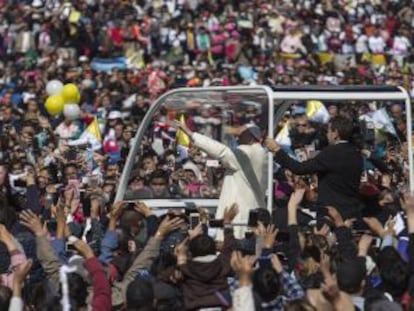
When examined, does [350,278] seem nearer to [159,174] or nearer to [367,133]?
[367,133]

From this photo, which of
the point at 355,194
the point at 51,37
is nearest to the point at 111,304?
the point at 355,194

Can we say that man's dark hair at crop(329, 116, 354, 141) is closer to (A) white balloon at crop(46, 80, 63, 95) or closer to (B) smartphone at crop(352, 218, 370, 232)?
(B) smartphone at crop(352, 218, 370, 232)

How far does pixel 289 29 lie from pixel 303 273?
A: 89.7 feet

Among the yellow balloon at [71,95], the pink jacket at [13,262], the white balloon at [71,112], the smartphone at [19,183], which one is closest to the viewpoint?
the pink jacket at [13,262]

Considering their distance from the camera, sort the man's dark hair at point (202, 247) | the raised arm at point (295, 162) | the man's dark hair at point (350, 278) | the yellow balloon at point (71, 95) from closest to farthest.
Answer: the man's dark hair at point (350, 278)
the man's dark hair at point (202, 247)
the raised arm at point (295, 162)
the yellow balloon at point (71, 95)

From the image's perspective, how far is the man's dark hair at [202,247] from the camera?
8.84 metres

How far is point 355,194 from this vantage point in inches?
442

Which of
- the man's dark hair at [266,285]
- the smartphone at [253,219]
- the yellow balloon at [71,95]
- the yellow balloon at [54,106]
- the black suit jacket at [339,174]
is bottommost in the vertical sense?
the yellow balloon at [54,106]

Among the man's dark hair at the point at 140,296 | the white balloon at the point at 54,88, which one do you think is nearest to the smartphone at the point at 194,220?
the man's dark hair at the point at 140,296

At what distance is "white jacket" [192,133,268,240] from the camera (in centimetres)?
1198

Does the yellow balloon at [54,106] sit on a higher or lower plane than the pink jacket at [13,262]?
lower

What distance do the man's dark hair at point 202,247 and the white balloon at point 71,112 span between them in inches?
460

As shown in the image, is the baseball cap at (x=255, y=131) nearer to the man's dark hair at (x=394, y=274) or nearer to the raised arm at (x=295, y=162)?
the raised arm at (x=295, y=162)

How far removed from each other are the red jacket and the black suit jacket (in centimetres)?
257
